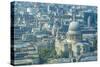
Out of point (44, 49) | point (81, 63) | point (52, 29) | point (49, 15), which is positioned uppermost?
point (49, 15)

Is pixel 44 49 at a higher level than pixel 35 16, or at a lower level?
lower

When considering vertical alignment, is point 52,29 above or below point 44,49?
above

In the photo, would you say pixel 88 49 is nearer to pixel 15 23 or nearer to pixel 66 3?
pixel 66 3

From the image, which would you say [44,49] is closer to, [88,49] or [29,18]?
[29,18]
